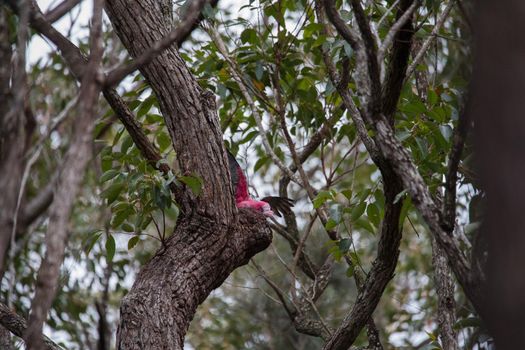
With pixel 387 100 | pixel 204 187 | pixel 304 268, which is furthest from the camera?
pixel 304 268

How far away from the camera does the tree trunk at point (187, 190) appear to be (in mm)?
3238

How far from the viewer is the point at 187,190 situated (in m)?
3.37

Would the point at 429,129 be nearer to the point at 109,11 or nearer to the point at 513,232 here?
the point at 109,11

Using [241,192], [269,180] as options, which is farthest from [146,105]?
[269,180]

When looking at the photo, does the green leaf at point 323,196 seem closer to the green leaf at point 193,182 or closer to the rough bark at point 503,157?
the green leaf at point 193,182

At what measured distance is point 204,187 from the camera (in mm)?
3346

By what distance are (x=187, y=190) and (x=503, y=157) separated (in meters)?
1.99

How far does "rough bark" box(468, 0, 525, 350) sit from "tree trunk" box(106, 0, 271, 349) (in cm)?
179

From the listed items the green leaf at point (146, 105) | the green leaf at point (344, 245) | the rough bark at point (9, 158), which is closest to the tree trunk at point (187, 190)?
the green leaf at point (344, 245)

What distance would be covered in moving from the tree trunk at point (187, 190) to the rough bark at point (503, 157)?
5.87ft

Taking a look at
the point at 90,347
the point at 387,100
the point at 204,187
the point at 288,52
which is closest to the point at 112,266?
the point at 90,347

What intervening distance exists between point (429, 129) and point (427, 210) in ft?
3.64

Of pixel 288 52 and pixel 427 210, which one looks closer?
pixel 427 210

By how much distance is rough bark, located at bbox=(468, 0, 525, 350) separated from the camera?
1.54 metres
